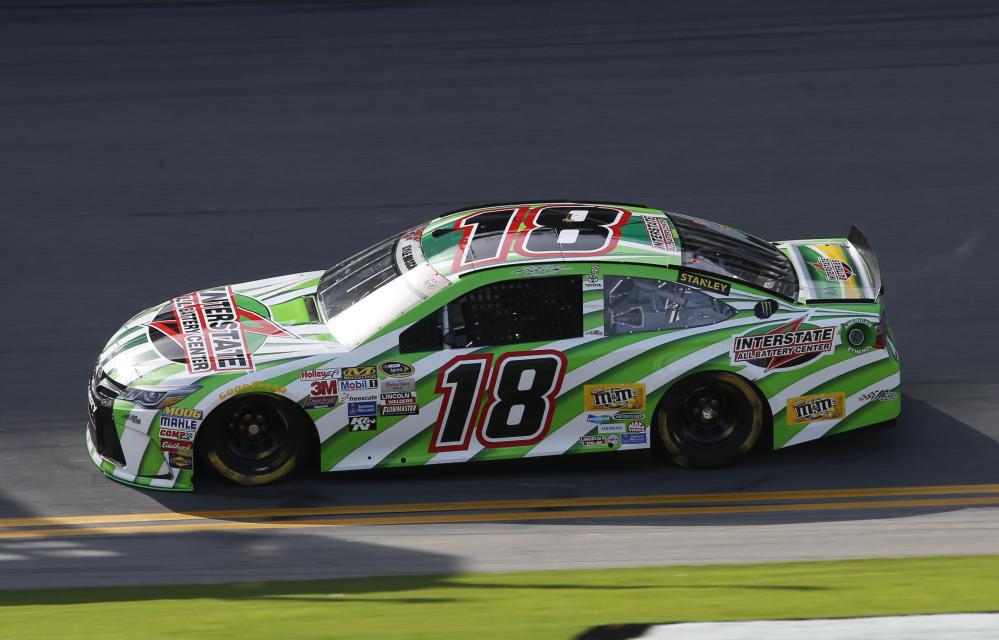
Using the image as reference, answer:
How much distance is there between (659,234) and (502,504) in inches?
77.4

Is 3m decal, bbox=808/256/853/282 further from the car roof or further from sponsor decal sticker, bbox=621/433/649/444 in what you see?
sponsor decal sticker, bbox=621/433/649/444

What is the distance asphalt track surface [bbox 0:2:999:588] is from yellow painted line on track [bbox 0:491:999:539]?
0.7 inches

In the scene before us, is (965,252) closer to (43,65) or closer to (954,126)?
(954,126)

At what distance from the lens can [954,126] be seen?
1296cm

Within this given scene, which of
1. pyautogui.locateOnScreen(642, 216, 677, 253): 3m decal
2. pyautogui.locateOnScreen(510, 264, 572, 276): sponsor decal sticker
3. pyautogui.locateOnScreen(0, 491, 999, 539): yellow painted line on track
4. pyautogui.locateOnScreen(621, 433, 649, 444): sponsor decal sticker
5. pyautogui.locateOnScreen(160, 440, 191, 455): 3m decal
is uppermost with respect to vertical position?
pyautogui.locateOnScreen(642, 216, 677, 253): 3m decal

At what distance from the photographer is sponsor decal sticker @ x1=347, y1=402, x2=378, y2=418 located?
7125 millimetres

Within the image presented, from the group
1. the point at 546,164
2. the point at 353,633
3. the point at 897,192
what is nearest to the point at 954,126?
the point at 897,192

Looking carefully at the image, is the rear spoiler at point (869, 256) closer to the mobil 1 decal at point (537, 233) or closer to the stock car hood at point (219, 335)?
the mobil 1 decal at point (537, 233)

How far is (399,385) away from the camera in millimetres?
7098

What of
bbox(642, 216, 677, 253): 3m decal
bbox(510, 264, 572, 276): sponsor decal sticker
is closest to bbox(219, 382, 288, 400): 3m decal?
bbox(510, 264, 572, 276): sponsor decal sticker

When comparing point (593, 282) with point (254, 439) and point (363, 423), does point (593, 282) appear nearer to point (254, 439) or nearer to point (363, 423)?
point (363, 423)

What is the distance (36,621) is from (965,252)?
8169mm

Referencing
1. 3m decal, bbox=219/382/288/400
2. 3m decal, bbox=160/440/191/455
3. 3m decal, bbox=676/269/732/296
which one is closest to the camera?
3m decal, bbox=219/382/288/400

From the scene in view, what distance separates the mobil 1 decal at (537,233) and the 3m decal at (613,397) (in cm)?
82
